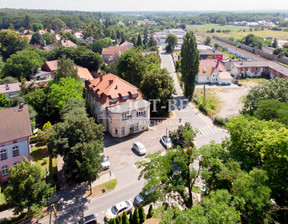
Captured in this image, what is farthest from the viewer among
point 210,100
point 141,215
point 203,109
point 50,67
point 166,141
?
point 50,67

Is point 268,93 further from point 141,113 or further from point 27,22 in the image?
point 27,22

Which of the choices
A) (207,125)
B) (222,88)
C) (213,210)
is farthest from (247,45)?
(213,210)

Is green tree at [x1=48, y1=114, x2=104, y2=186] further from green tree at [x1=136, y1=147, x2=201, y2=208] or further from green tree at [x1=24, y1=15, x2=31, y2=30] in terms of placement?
green tree at [x1=24, y1=15, x2=31, y2=30]

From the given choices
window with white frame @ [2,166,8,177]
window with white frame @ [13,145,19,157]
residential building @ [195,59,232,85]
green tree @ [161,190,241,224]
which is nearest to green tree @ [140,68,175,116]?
window with white frame @ [13,145,19,157]

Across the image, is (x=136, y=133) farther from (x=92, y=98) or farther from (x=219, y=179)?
(x=219, y=179)

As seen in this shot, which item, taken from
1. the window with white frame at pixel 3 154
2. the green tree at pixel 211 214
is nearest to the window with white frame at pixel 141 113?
the window with white frame at pixel 3 154

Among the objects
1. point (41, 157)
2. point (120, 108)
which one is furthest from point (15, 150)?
point (120, 108)

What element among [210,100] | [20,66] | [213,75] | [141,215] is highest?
[20,66]
